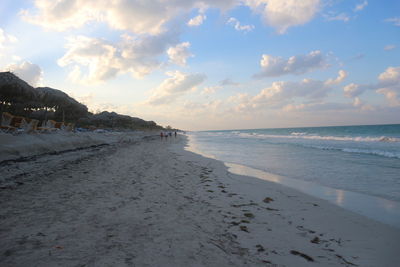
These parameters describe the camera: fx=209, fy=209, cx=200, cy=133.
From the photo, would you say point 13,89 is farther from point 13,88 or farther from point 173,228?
point 173,228

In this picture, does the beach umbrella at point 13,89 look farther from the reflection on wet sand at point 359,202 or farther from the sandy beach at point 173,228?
the reflection on wet sand at point 359,202

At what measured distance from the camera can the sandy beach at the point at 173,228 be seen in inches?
93.2

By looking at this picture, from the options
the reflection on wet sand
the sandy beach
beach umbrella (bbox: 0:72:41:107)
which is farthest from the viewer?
beach umbrella (bbox: 0:72:41:107)

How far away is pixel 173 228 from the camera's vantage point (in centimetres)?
311

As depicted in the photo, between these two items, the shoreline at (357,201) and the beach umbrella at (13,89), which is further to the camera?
the beach umbrella at (13,89)

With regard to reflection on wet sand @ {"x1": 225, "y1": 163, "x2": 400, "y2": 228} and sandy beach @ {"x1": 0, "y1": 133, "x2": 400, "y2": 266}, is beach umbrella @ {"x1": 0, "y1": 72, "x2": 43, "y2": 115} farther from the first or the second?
reflection on wet sand @ {"x1": 225, "y1": 163, "x2": 400, "y2": 228}

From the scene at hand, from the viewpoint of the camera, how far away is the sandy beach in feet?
7.77

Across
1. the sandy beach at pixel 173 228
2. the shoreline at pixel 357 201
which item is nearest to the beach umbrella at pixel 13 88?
the sandy beach at pixel 173 228

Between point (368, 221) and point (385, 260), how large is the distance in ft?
4.89

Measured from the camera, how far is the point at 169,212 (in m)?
3.77

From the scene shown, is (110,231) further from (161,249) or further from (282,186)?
(282,186)

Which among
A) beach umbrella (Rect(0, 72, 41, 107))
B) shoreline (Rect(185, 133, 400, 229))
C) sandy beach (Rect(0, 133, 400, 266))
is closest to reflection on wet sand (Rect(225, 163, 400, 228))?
shoreline (Rect(185, 133, 400, 229))

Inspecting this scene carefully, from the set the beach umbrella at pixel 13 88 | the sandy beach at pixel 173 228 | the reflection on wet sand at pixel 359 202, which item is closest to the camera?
the sandy beach at pixel 173 228

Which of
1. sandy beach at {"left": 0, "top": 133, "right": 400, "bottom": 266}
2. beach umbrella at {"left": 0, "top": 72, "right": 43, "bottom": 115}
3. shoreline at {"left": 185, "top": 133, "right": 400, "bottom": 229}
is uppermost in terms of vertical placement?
beach umbrella at {"left": 0, "top": 72, "right": 43, "bottom": 115}
